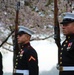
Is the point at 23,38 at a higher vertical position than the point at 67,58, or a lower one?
higher

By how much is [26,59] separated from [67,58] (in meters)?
1.37

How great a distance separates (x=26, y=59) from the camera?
20.5 feet

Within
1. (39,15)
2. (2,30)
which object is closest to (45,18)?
(39,15)

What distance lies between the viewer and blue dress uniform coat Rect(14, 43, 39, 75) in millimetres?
6116

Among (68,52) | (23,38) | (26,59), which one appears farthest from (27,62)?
(68,52)

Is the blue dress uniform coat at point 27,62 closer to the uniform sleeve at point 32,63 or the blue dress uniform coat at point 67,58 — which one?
the uniform sleeve at point 32,63

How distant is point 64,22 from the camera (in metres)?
5.16

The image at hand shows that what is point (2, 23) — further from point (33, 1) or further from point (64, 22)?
point (64, 22)

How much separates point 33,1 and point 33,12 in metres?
0.58

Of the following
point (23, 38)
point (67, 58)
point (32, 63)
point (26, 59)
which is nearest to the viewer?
point (67, 58)

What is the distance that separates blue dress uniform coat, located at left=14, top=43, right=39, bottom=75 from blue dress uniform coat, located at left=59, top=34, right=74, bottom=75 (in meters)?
1.08

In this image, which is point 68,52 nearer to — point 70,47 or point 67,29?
point 70,47

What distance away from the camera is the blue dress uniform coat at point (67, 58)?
5051mm

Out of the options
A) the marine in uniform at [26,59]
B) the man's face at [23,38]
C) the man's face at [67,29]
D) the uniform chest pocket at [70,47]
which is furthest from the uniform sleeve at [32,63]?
the man's face at [67,29]
